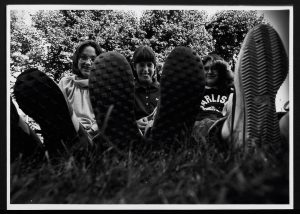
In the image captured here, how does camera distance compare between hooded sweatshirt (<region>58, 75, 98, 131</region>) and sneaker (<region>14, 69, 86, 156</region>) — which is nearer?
sneaker (<region>14, 69, 86, 156</region>)

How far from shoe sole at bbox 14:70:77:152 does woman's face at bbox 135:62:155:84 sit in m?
0.70

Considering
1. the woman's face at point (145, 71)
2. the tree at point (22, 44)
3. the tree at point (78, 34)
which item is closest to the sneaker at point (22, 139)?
the tree at point (22, 44)

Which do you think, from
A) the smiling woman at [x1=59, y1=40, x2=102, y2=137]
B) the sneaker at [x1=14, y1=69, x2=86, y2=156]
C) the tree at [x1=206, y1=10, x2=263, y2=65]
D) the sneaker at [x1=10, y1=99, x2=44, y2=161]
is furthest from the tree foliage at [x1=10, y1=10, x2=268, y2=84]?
the sneaker at [x1=14, y1=69, x2=86, y2=156]

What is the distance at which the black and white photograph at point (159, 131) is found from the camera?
1.67m

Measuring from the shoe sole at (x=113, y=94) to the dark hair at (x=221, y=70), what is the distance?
780mm

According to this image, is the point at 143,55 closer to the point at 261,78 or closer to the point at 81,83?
the point at 81,83

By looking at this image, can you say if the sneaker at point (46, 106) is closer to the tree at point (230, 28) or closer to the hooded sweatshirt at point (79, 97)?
the hooded sweatshirt at point (79, 97)

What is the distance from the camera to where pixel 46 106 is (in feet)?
6.07

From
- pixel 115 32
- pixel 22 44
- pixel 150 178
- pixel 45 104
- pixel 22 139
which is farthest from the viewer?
pixel 115 32

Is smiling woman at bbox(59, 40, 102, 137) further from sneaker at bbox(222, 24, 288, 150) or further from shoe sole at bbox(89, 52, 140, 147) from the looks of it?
sneaker at bbox(222, 24, 288, 150)

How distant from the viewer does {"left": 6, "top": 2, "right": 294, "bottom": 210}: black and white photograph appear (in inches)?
65.9

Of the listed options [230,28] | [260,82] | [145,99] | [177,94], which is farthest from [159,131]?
[230,28]

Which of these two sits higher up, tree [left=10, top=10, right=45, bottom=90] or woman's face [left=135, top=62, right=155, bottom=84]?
tree [left=10, top=10, right=45, bottom=90]

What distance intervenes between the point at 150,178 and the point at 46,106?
503mm
